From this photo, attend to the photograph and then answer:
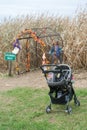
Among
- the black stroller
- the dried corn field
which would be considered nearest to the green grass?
the black stroller

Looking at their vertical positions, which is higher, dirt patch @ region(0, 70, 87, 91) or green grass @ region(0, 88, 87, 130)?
green grass @ region(0, 88, 87, 130)

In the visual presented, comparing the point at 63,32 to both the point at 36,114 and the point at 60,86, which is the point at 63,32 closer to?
the point at 60,86

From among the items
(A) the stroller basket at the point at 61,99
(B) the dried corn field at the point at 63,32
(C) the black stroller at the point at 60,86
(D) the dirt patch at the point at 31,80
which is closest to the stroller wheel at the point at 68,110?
(C) the black stroller at the point at 60,86

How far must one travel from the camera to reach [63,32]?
12.0m

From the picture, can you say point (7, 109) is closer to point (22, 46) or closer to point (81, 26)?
point (81, 26)

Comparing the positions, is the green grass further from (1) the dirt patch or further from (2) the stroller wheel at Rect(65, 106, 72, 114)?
(1) the dirt patch

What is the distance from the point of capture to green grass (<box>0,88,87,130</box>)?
6465 millimetres

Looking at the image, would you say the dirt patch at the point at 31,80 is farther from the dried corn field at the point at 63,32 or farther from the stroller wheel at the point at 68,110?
the stroller wheel at the point at 68,110

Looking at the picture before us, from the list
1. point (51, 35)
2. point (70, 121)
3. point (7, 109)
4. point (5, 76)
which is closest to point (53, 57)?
point (51, 35)

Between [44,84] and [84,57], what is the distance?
1789mm

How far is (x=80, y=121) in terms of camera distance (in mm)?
6523

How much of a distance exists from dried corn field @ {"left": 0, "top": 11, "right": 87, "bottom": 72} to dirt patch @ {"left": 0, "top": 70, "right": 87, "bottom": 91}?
537 millimetres

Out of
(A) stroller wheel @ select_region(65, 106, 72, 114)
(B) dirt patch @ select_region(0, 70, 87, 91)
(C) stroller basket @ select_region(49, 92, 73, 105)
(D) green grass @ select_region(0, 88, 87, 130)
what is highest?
(C) stroller basket @ select_region(49, 92, 73, 105)

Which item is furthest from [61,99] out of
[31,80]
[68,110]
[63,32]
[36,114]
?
[63,32]
